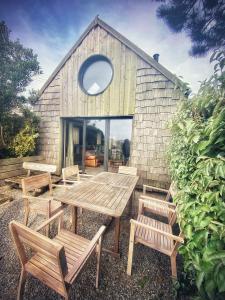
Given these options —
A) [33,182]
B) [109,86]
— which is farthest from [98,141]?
[33,182]

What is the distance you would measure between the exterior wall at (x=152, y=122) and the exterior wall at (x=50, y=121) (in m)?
3.17

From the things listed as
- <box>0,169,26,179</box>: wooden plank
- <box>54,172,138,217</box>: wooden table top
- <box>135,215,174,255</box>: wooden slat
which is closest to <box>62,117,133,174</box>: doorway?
<box>0,169,26,179</box>: wooden plank

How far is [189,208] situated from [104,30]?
5.87m

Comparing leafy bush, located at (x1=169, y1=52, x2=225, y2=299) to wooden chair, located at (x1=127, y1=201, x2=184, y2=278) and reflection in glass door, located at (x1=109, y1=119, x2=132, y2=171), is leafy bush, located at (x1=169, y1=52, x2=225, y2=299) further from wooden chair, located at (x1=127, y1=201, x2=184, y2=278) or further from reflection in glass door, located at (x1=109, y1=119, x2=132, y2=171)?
reflection in glass door, located at (x1=109, y1=119, x2=132, y2=171)

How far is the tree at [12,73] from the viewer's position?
446 cm

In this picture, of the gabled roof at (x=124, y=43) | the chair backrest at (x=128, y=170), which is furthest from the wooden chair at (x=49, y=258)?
the gabled roof at (x=124, y=43)

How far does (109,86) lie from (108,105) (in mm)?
642

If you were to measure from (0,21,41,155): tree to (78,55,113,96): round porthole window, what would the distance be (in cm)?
167

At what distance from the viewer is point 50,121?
5.64 metres

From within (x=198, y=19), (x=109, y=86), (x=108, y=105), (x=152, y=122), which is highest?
(x=198, y=19)

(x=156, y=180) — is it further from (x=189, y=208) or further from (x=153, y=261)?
(x=189, y=208)

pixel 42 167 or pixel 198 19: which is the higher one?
pixel 198 19

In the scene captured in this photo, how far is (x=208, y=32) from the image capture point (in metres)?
3.01

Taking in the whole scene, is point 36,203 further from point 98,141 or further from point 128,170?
point 98,141
